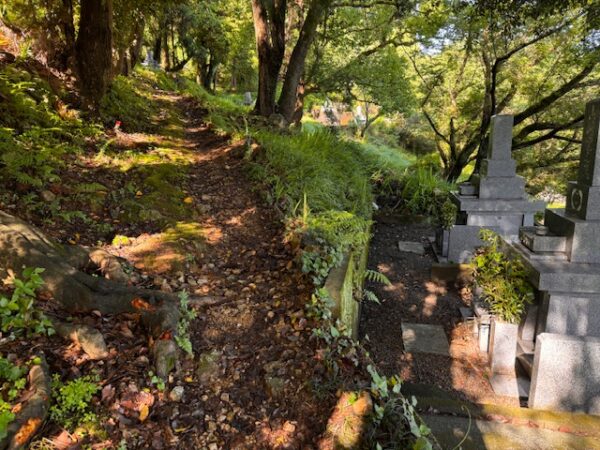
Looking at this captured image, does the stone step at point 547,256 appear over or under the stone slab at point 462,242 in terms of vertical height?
over

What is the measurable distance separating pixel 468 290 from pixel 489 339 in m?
1.56

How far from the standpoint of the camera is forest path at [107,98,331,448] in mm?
2424

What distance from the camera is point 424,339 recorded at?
5.44 metres

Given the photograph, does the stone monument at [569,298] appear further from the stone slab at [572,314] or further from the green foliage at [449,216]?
the green foliage at [449,216]

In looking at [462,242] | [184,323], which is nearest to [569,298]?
[462,242]

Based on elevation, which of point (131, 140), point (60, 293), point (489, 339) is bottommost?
point (489, 339)

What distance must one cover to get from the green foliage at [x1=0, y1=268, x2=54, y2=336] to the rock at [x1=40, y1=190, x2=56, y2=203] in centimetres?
195

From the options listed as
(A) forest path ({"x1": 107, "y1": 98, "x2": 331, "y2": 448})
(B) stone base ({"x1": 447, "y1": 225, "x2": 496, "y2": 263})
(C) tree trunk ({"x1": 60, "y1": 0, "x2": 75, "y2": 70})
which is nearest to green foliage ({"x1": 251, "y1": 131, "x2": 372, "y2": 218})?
(A) forest path ({"x1": 107, "y1": 98, "x2": 331, "y2": 448})

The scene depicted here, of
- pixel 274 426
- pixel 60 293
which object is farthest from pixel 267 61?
pixel 274 426

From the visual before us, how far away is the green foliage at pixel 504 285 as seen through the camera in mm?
4742

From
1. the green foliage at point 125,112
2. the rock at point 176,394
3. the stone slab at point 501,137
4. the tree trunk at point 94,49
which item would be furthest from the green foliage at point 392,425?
the green foliage at point 125,112

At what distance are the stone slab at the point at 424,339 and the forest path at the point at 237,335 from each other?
84.1 inches

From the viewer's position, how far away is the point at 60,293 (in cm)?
290

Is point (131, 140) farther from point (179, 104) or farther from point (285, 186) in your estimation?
point (179, 104)
